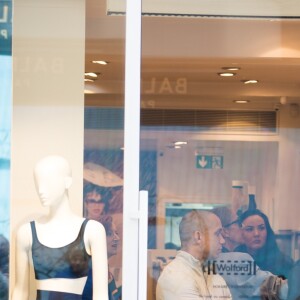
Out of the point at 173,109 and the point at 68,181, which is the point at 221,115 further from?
the point at 68,181

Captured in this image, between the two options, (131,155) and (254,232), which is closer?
(131,155)

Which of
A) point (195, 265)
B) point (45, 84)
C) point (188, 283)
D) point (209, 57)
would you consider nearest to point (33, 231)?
point (45, 84)

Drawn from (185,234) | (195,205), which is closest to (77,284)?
(185,234)

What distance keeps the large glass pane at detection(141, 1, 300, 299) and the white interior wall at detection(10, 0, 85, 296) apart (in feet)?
1.63

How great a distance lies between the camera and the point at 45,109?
3730 mm

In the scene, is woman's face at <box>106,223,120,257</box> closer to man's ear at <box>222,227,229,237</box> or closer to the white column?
the white column

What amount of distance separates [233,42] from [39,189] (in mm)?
1790

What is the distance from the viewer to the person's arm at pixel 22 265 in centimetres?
346

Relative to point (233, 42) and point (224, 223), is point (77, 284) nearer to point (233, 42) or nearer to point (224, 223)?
point (224, 223)

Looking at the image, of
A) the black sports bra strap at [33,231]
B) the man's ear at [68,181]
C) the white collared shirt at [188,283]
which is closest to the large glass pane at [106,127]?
the man's ear at [68,181]

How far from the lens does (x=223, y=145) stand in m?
4.99

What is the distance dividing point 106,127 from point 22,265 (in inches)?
30.7

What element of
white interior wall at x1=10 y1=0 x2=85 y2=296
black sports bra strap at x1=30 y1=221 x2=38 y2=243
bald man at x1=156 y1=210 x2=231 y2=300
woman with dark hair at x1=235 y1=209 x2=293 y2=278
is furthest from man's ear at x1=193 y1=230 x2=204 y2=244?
black sports bra strap at x1=30 y1=221 x2=38 y2=243

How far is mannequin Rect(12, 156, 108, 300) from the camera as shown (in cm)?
346
